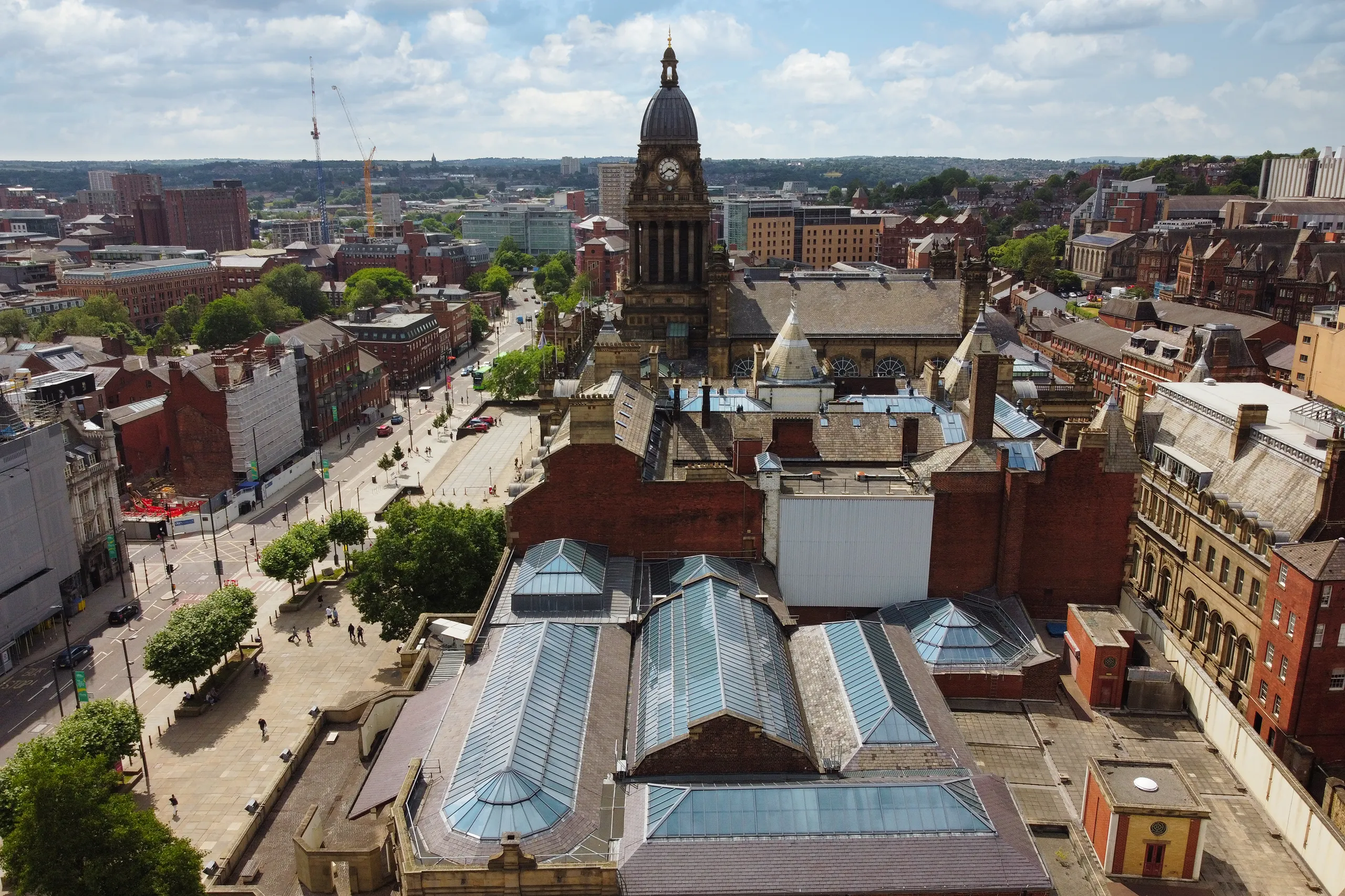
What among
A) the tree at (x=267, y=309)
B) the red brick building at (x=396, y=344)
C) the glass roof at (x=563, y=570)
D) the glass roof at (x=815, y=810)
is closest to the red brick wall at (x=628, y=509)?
the glass roof at (x=563, y=570)

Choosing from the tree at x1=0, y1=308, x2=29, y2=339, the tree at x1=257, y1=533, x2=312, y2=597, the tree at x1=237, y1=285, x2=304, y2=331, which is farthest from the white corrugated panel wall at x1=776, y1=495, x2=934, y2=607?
the tree at x1=0, y1=308, x2=29, y2=339

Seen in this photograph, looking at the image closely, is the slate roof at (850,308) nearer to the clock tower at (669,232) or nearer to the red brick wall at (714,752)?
the clock tower at (669,232)

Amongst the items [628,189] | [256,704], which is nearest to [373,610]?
[256,704]

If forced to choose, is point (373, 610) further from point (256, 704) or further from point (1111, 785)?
point (1111, 785)

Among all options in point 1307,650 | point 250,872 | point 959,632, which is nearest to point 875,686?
point 959,632

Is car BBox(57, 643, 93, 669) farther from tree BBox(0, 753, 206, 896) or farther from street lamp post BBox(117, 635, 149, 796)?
tree BBox(0, 753, 206, 896)
